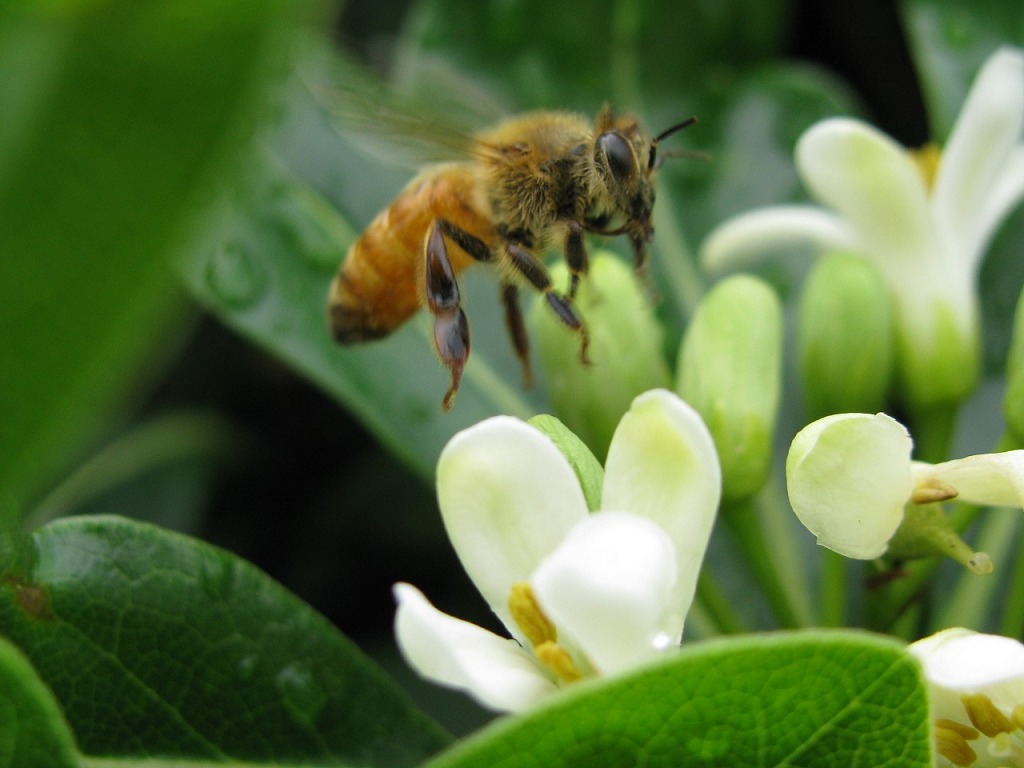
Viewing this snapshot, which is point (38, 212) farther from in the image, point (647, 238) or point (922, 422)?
point (922, 422)

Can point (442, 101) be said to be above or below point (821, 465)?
above

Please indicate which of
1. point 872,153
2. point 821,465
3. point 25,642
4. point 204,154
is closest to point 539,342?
point 872,153

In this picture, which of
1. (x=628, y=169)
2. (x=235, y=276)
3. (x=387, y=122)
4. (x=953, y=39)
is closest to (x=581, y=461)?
(x=628, y=169)

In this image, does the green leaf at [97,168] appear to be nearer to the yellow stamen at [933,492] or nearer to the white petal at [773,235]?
the yellow stamen at [933,492]

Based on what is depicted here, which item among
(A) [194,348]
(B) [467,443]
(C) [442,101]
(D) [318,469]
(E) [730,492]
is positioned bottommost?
(D) [318,469]

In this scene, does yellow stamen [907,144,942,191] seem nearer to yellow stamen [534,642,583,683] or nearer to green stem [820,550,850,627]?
green stem [820,550,850,627]

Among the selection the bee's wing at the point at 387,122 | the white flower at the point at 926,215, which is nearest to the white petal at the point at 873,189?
the white flower at the point at 926,215

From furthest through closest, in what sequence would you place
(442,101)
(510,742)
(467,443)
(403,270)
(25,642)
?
(442,101)
(403,270)
(25,642)
(467,443)
(510,742)

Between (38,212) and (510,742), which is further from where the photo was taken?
(510,742)
